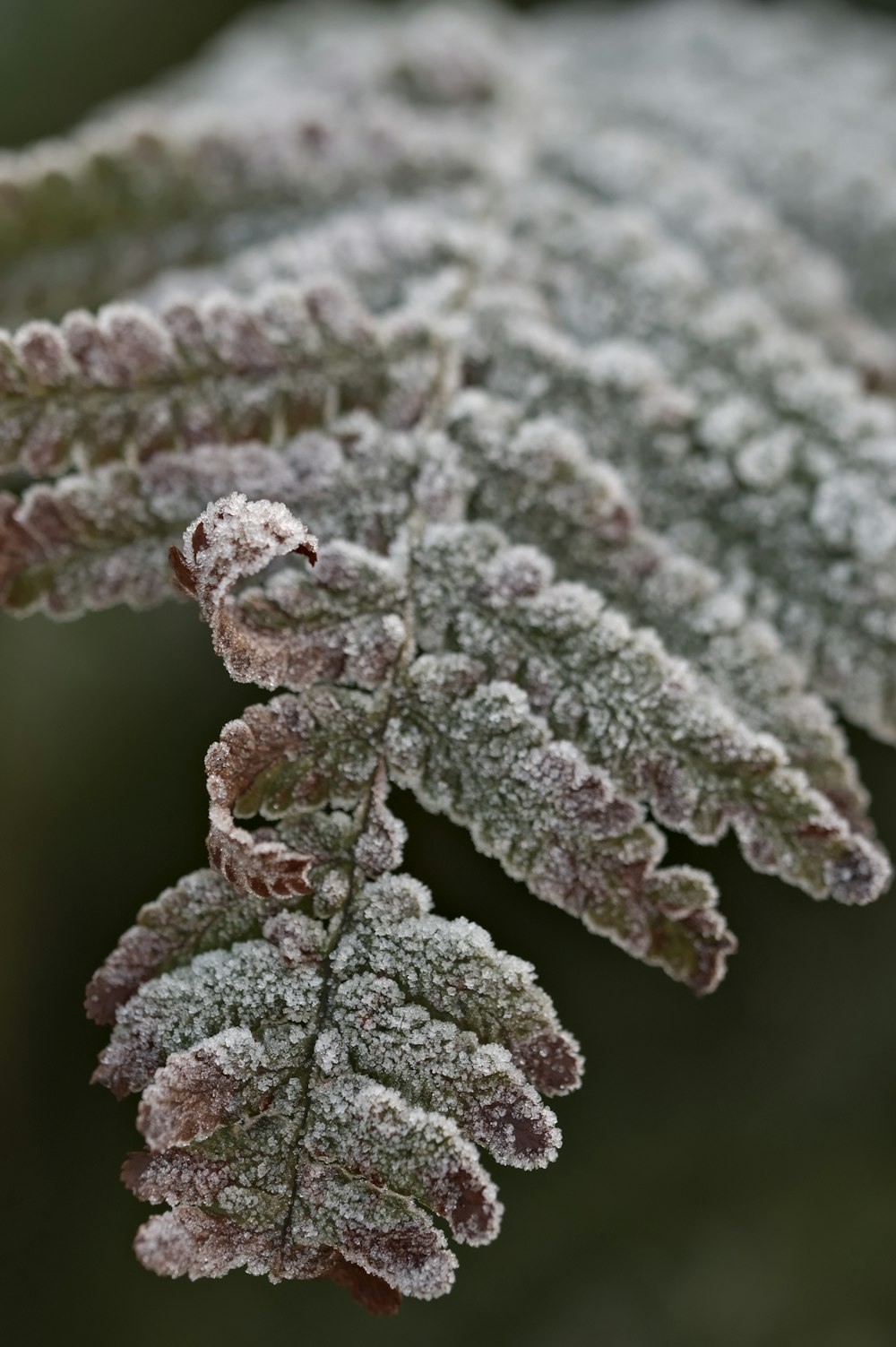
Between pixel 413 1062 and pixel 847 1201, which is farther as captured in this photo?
pixel 847 1201

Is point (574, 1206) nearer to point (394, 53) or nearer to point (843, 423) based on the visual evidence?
point (843, 423)

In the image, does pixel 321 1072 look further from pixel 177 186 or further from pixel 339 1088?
pixel 177 186

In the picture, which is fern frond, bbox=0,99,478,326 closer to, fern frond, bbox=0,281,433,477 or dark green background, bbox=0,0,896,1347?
fern frond, bbox=0,281,433,477

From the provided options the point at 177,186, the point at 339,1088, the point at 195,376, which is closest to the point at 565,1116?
the point at 339,1088

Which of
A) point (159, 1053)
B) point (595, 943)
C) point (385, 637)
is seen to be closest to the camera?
point (159, 1053)

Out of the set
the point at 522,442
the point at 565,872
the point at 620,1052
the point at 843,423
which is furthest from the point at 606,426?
the point at 620,1052

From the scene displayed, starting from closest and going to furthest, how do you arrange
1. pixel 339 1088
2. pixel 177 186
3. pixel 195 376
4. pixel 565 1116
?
pixel 339 1088
pixel 195 376
pixel 177 186
pixel 565 1116

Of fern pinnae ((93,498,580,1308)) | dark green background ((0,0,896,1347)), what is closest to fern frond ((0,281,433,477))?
fern pinnae ((93,498,580,1308))

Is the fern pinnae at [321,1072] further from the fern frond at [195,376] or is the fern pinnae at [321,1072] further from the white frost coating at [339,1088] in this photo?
the fern frond at [195,376]

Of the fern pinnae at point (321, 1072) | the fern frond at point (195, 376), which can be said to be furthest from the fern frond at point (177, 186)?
the fern pinnae at point (321, 1072)
